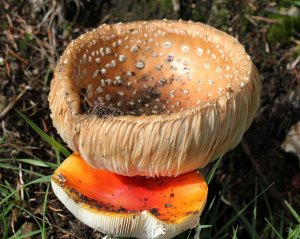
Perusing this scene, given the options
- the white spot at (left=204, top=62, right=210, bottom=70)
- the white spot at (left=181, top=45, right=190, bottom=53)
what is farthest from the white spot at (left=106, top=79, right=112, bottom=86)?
the white spot at (left=204, top=62, right=210, bottom=70)

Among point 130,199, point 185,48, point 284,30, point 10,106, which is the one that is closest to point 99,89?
point 185,48

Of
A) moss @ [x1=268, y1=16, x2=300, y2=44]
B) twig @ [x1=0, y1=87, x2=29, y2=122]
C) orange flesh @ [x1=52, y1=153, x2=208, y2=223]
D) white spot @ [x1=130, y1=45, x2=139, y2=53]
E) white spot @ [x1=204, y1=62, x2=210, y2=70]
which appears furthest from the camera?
moss @ [x1=268, y1=16, x2=300, y2=44]

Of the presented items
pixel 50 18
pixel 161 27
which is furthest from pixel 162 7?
pixel 161 27

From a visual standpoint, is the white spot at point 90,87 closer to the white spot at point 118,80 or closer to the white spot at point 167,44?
the white spot at point 118,80

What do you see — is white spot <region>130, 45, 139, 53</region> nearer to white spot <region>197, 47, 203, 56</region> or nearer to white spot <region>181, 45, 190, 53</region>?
white spot <region>181, 45, 190, 53</region>

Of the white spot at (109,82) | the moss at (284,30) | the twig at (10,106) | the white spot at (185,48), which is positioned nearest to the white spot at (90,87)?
the white spot at (109,82)

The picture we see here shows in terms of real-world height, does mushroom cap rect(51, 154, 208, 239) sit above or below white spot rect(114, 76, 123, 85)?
below
